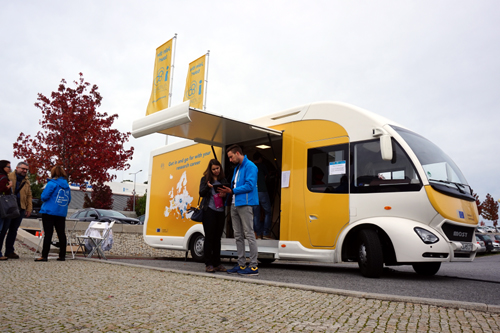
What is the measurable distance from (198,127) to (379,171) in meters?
3.40

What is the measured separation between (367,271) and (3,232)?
669 centimetres

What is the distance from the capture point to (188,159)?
10289 millimetres

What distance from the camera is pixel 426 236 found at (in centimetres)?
587

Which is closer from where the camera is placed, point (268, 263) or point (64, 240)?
point (64, 240)

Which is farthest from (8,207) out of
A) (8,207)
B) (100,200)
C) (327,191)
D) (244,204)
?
(100,200)

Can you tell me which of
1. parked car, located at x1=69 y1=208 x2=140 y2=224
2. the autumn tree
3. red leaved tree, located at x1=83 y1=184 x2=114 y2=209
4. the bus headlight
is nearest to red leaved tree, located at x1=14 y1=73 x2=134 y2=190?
parked car, located at x1=69 y1=208 x2=140 y2=224

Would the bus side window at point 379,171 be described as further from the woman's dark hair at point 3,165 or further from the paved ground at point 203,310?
the woman's dark hair at point 3,165

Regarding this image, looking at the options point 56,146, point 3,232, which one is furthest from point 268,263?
point 56,146

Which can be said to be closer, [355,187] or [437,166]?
[437,166]

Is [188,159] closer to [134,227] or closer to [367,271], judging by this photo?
[367,271]

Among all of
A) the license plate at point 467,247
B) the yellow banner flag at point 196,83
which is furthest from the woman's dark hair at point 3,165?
the yellow banner flag at point 196,83

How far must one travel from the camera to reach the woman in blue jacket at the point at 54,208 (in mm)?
7867

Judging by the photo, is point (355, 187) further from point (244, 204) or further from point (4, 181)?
point (4, 181)

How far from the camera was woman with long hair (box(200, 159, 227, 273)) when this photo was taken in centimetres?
662
